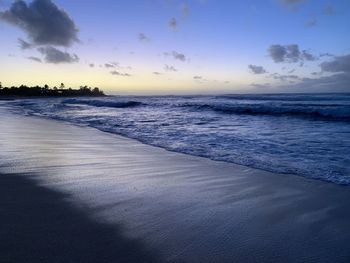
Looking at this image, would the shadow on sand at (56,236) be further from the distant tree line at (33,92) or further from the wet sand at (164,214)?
the distant tree line at (33,92)

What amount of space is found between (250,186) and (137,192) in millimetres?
1621

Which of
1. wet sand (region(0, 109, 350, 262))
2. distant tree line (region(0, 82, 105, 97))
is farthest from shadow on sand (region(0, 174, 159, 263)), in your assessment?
distant tree line (region(0, 82, 105, 97))

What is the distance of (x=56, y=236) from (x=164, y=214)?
109 centimetres

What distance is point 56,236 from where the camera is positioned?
241cm

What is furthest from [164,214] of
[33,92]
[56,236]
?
[33,92]

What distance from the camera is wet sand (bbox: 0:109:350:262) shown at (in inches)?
90.7

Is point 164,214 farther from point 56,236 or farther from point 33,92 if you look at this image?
point 33,92

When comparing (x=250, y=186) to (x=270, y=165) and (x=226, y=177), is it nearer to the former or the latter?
(x=226, y=177)

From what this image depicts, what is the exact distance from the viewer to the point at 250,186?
4.24 m

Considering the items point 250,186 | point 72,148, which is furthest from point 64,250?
point 72,148

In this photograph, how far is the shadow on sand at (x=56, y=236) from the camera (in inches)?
83.8

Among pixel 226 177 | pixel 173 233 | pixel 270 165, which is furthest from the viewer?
pixel 270 165

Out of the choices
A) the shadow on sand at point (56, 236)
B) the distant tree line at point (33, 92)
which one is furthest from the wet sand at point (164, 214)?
the distant tree line at point (33, 92)

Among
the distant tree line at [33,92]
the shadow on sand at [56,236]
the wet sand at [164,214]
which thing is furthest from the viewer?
the distant tree line at [33,92]
